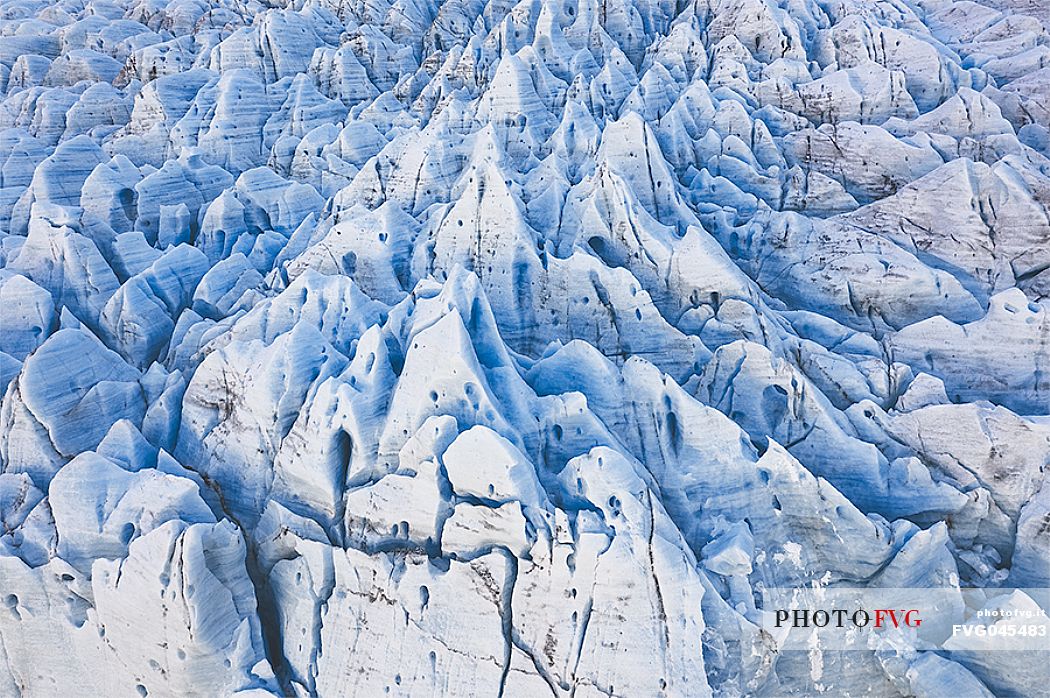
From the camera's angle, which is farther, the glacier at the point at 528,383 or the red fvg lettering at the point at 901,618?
the red fvg lettering at the point at 901,618

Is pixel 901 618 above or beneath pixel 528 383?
beneath

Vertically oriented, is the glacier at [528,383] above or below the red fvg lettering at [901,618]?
above

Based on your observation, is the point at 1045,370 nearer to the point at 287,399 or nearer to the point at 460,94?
the point at 287,399

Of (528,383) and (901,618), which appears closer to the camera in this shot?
(901,618)

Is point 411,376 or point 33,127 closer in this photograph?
point 411,376

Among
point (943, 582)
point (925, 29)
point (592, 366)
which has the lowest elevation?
point (943, 582)

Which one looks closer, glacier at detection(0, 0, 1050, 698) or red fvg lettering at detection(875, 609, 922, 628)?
glacier at detection(0, 0, 1050, 698)

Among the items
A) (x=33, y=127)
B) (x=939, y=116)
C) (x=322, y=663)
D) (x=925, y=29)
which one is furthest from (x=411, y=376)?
(x=925, y=29)

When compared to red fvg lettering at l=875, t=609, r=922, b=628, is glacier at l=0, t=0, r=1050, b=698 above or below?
above
